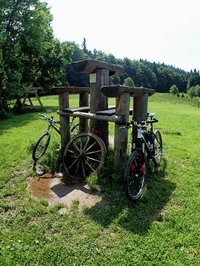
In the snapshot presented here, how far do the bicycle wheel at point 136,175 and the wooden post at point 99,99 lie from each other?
1.60 m

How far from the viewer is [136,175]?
4.55 m

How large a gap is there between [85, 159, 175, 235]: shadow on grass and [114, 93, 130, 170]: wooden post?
0.51 m

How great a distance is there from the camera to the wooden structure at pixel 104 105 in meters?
4.95

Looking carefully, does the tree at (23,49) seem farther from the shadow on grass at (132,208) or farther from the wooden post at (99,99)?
the shadow on grass at (132,208)

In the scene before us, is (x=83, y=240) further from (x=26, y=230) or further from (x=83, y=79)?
(x=83, y=79)

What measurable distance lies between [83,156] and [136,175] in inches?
59.1

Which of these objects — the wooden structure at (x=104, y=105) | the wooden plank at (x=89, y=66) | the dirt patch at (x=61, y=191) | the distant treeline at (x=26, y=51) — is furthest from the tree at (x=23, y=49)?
the dirt patch at (x=61, y=191)

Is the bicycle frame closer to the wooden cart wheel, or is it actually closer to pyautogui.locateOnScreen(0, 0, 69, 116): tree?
the wooden cart wheel

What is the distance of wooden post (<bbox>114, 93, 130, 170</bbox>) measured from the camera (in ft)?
16.3

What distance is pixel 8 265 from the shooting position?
3.05 meters

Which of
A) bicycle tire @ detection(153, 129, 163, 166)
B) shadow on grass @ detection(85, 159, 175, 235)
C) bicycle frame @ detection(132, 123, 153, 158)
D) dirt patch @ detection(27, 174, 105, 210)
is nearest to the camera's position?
shadow on grass @ detection(85, 159, 175, 235)

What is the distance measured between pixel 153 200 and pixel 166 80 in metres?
114

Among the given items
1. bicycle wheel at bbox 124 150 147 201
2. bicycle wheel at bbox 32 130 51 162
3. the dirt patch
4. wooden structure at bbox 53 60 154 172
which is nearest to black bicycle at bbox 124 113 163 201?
bicycle wheel at bbox 124 150 147 201

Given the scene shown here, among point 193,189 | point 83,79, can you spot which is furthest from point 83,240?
point 83,79
